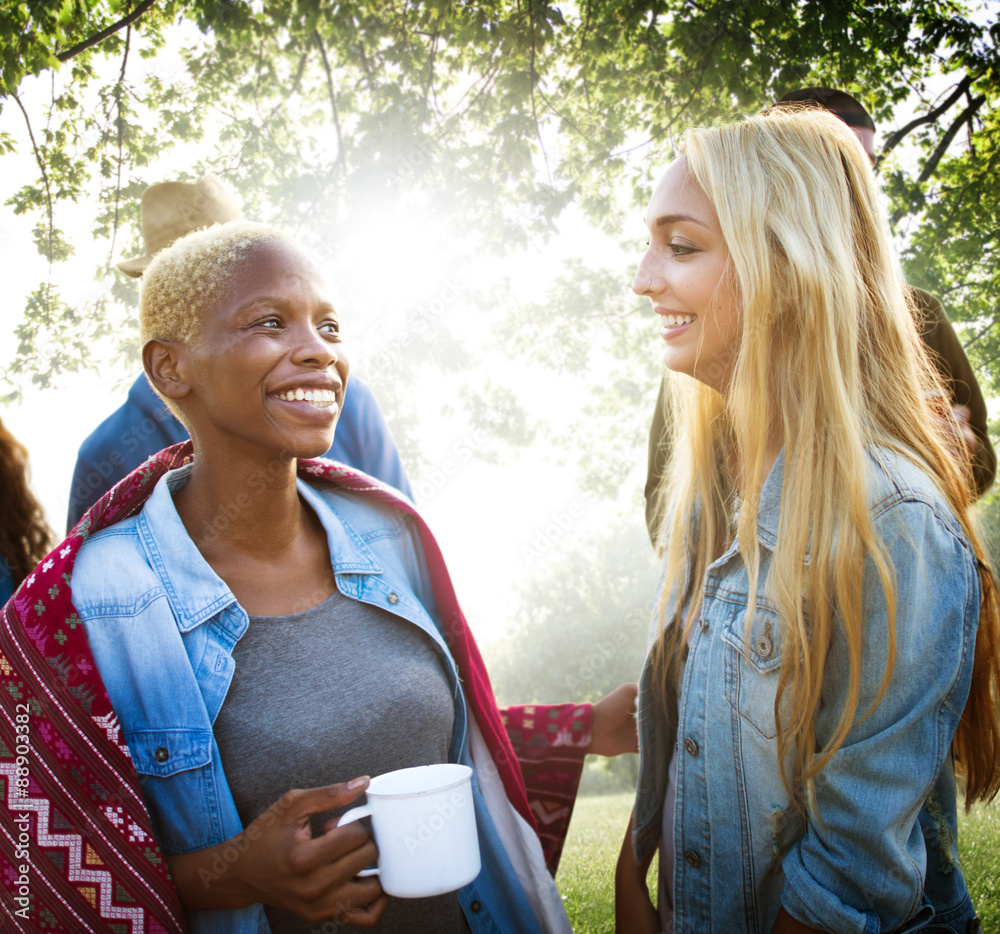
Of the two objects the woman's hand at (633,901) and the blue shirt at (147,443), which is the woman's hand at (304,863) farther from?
the blue shirt at (147,443)

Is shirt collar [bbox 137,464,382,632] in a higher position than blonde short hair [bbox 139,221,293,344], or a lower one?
lower

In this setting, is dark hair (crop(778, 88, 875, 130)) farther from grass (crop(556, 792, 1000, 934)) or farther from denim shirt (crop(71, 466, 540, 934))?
grass (crop(556, 792, 1000, 934))

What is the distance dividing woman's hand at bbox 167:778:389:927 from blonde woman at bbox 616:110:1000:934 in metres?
0.83

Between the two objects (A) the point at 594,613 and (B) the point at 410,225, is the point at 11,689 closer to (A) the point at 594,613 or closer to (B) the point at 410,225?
(B) the point at 410,225

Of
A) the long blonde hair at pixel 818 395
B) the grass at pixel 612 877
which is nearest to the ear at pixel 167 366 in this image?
the long blonde hair at pixel 818 395

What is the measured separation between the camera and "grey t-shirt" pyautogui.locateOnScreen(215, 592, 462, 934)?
1.58 meters

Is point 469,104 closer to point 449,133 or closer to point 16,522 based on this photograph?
point 449,133

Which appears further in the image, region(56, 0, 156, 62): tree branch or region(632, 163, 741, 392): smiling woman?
region(56, 0, 156, 62): tree branch

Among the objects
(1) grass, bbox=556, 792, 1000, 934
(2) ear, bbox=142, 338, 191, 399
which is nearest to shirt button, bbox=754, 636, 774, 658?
(2) ear, bbox=142, 338, 191, 399

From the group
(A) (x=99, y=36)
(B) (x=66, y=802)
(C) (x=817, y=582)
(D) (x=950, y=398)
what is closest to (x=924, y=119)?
(D) (x=950, y=398)

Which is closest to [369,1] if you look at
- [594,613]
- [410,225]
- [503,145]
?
[503,145]

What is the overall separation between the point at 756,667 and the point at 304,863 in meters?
1.08

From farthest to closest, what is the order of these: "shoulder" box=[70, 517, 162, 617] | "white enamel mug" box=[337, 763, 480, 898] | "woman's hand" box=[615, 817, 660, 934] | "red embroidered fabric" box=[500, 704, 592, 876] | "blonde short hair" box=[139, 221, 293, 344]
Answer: "red embroidered fabric" box=[500, 704, 592, 876] < "woman's hand" box=[615, 817, 660, 934] < "blonde short hair" box=[139, 221, 293, 344] < "shoulder" box=[70, 517, 162, 617] < "white enamel mug" box=[337, 763, 480, 898]

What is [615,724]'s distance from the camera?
229 cm
